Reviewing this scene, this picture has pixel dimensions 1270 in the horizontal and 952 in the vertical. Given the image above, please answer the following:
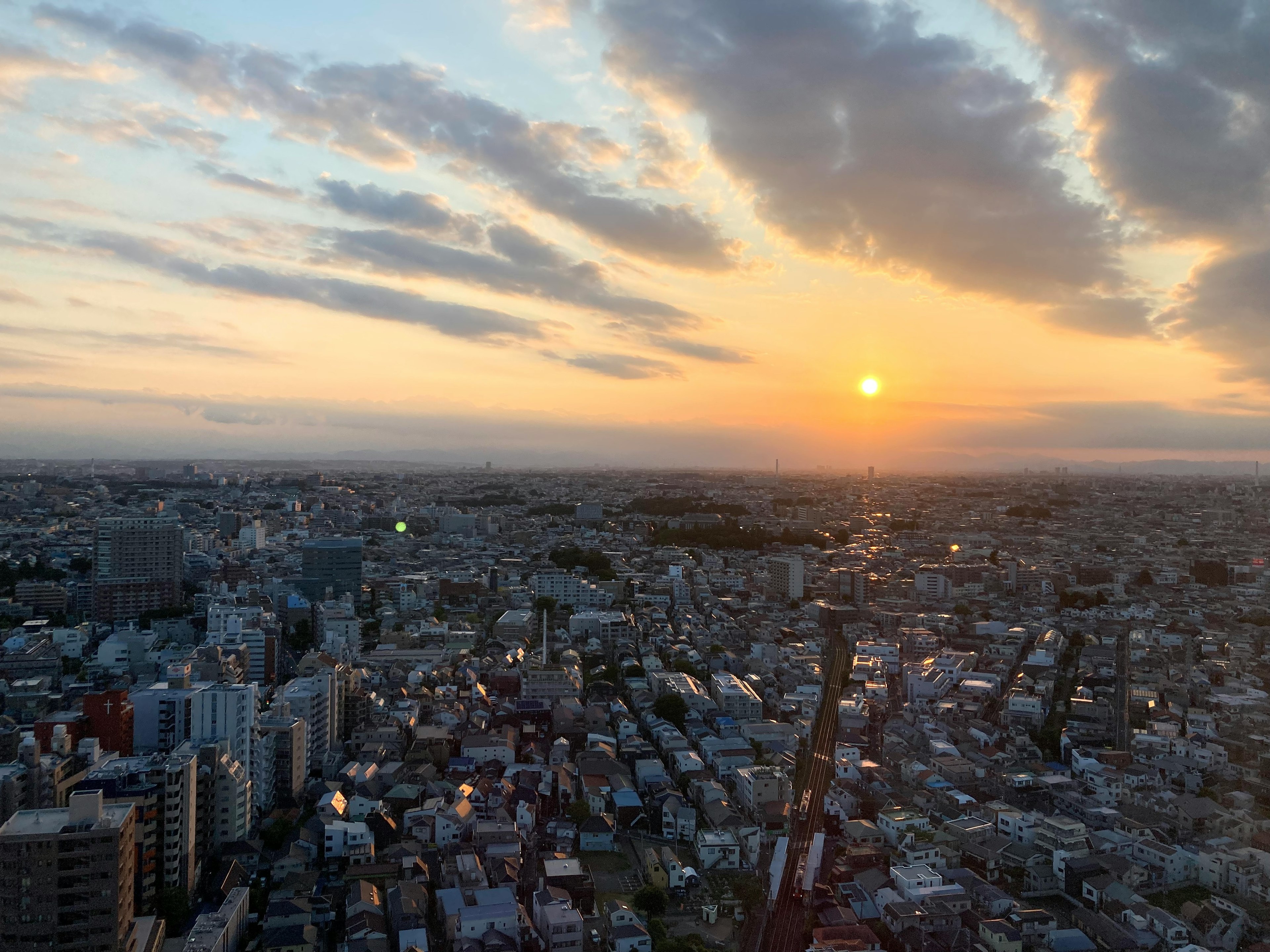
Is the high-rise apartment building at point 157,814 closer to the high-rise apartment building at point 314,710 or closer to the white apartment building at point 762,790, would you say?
the high-rise apartment building at point 314,710

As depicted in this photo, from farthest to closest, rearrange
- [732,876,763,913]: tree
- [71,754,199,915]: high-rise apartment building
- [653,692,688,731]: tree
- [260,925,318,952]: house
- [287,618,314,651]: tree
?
1. [287,618,314,651]: tree
2. [653,692,688,731]: tree
3. [732,876,763,913]: tree
4. [71,754,199,915]: high-rise apartment building
5. [260,925,318,952]: house

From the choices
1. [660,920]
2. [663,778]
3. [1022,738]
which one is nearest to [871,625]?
[1022,738]

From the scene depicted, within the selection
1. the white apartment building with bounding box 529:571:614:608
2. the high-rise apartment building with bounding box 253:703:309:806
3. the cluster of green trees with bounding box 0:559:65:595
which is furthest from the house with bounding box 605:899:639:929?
the cluster of green trees with bounding box 0:559:65:595

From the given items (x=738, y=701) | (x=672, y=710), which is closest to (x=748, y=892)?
(x=672, y=710)

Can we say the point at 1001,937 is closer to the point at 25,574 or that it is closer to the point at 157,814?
the point at 157,814

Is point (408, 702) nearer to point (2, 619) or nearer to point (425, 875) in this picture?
point (425, 875)

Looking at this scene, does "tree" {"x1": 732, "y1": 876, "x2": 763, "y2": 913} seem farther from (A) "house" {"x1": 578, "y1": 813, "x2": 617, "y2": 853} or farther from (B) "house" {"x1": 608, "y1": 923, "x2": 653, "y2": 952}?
(A) "house" {"x1": 578, "y1": 813, "x2": 617, "y2": 853}

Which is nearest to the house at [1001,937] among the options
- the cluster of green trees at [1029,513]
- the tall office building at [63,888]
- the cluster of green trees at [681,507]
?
the tall office building at [63,888]
